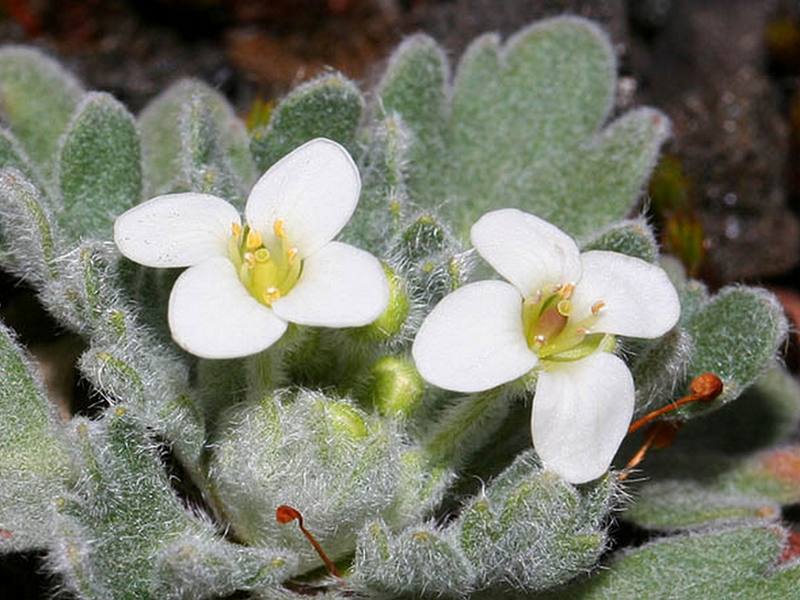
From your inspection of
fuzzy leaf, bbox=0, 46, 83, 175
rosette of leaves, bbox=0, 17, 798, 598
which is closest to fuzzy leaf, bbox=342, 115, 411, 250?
rosette of leaves, bbox=0, 17, 798, 598

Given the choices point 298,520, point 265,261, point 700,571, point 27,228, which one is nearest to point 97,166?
point 27,228

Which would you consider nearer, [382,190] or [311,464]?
[311,464]

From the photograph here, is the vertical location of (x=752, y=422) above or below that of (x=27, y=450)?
below

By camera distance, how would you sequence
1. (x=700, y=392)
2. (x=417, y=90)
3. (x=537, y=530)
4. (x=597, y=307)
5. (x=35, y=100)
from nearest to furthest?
(x=537, y=530) → (x=597, y=307) → (x=700, y=392) → (x=417, y=90) → (x=35, y=100)

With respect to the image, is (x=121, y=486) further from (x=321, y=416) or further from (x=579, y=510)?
(x=579, y=510)

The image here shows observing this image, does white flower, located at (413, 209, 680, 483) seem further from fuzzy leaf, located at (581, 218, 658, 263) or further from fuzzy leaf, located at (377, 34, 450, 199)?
fuzzy leaf, located at (377, 34, 450, 199)

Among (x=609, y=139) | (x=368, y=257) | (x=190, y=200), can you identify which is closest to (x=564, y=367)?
(x=368, y=257)

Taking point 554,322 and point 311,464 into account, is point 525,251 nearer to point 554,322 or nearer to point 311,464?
point 554,322
